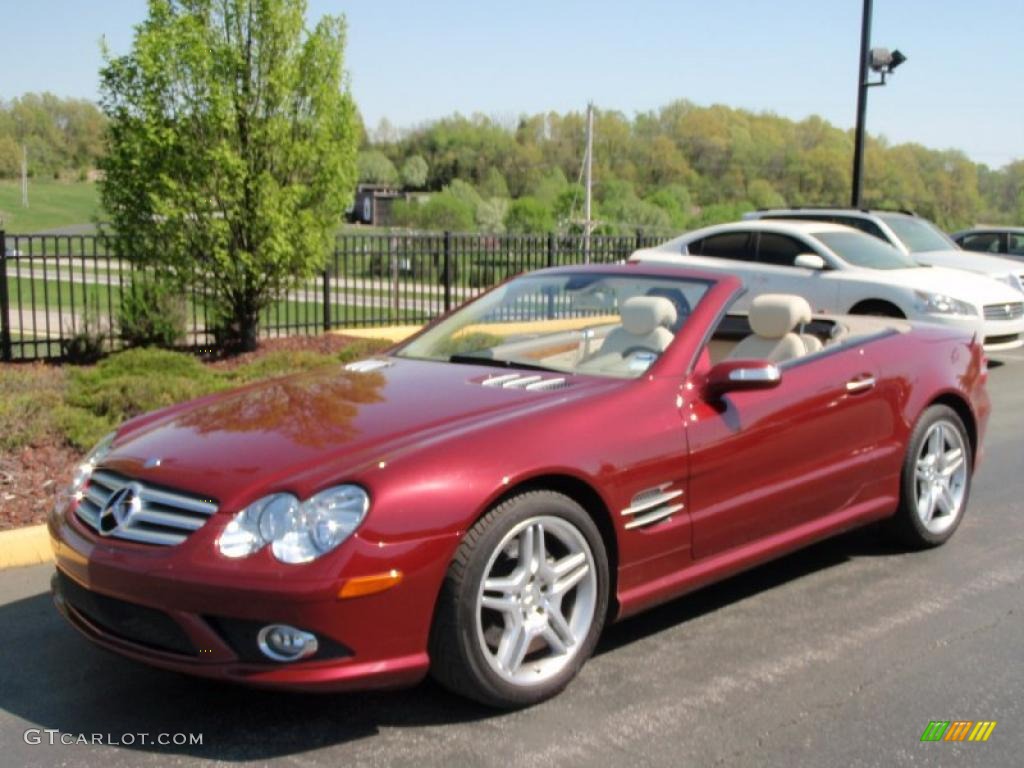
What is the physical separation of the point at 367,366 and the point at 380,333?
9.27 meters

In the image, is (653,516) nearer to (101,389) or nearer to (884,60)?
(101,389)

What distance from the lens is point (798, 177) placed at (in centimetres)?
8581

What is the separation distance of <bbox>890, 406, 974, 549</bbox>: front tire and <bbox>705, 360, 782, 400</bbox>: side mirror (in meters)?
1.38

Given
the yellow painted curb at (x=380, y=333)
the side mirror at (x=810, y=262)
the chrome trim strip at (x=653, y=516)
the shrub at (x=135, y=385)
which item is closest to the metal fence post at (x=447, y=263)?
the yellow painted curb at (x=380, y=333)

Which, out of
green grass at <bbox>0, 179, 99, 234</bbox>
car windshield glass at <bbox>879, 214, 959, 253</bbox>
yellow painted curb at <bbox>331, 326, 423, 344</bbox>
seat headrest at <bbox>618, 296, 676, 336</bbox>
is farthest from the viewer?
green grass at <bbox>0, 179, 99, 234</bbox>

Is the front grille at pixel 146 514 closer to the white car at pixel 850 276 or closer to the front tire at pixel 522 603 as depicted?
the front tire at pixel 522 603

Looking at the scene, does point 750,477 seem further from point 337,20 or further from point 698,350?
point 337,20

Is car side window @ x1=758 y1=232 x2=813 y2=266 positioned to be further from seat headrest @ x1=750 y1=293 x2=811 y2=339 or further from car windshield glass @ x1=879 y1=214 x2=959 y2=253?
seat headrest @ x1=750 y1=293 x2=811 y2=339

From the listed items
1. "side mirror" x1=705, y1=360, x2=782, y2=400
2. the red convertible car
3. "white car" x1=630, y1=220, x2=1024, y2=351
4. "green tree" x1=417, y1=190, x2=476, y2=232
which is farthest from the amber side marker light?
"green tree" x1=417, y1=190, x2=476, y2=232

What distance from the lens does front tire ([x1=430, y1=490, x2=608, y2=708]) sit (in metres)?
3.58

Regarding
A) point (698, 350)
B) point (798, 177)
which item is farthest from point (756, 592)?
point (798, 177)

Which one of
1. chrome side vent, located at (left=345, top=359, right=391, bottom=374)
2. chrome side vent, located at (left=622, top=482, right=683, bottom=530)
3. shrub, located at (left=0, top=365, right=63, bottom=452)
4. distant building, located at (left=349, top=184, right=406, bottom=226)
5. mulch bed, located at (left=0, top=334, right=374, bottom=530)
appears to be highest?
distant building, located at (left=349, top=184, right=406, bottom=226)

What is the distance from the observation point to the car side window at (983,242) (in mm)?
19359

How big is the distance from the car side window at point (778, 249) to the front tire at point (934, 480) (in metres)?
6.94
